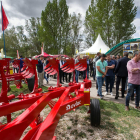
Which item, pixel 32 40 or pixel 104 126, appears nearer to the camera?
pixel 104 126

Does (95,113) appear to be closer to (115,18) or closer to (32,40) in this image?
(115,18)

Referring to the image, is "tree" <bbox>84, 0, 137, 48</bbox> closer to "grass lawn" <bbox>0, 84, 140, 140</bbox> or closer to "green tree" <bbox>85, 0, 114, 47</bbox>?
"green tree" <bbox>85, 0, 114, 47</bbox>

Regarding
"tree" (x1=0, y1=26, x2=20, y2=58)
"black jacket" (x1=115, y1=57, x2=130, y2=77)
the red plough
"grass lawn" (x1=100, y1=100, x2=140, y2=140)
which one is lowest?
"grass lawn" (x1=100, y1=100, x2=140, y2=140)

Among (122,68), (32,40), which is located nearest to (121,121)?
(122,68)

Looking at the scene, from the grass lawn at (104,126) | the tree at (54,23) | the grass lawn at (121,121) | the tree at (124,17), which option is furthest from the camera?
the tree at (54,23)

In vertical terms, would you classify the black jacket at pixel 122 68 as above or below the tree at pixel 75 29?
below

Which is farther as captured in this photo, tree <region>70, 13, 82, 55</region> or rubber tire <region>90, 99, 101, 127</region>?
tree <region>70, 13, 82, 55</region>

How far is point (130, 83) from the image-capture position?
339 centimetres

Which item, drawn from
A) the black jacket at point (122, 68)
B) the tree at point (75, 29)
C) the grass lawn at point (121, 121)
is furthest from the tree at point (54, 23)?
the grass lawn at point (121, 121)

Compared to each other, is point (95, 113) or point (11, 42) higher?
point (11, 42)

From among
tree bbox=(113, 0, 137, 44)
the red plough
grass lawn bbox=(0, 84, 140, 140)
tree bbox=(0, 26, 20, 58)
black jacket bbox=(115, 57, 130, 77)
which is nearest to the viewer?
the red plough

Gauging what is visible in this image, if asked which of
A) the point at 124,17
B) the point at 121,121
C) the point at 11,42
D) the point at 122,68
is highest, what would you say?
the point at 124,17

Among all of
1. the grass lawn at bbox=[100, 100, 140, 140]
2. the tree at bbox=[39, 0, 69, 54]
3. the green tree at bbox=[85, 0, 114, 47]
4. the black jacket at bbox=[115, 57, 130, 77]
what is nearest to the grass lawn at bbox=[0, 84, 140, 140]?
the grass lawn at bbox=[100, 100, 140, 140]

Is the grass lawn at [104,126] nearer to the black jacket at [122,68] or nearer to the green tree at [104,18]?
the black jacket at [122,68]
